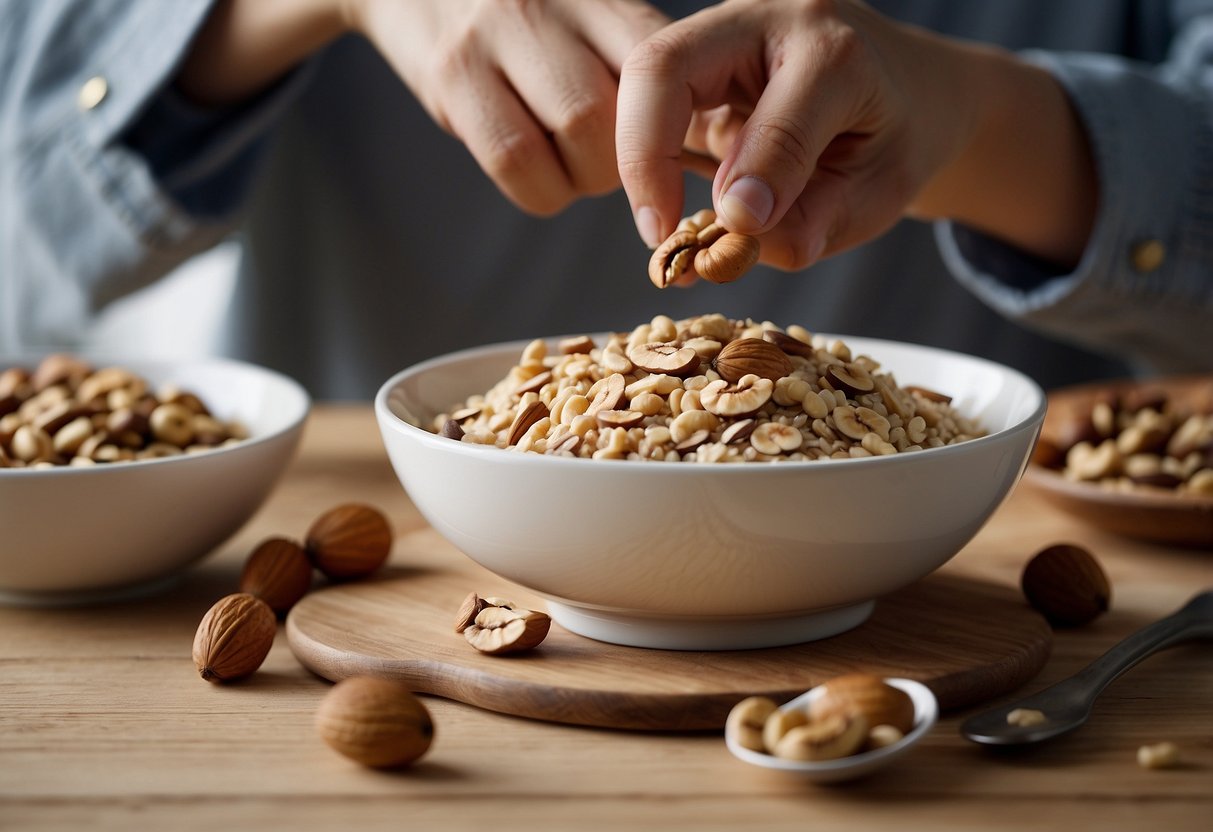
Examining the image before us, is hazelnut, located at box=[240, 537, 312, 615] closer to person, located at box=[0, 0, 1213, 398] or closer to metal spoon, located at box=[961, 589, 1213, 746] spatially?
person, located at box=[0, 0, 1213, 398]

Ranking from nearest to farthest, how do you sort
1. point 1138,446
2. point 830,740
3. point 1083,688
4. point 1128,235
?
point 830,740 → point 1083,688 → point 1138,446 → point 1128,235

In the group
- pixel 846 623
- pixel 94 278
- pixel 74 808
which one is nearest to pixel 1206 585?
pixel 846 623

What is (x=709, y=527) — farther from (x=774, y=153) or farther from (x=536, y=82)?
(x=536, y=82)

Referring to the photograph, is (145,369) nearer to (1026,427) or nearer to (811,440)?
(811,440)

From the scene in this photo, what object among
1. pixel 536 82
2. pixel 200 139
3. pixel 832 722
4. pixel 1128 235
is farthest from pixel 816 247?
pixel 200 139

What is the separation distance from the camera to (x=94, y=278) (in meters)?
1.52

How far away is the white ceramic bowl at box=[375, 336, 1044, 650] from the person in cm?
22

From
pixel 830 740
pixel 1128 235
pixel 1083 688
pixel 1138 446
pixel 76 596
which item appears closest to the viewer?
pixel 830 740

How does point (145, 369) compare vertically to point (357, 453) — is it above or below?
above

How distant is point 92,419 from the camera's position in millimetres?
1027

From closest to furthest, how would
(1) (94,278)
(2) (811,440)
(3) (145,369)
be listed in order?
(2) (811,440) < (3) (145,369) < (1) (94,278)

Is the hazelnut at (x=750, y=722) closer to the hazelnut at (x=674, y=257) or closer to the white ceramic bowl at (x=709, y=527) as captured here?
the white ceramic bowl at (x=709, y=527)

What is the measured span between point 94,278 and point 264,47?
0.38 metres

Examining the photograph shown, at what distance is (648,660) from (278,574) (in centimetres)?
32
